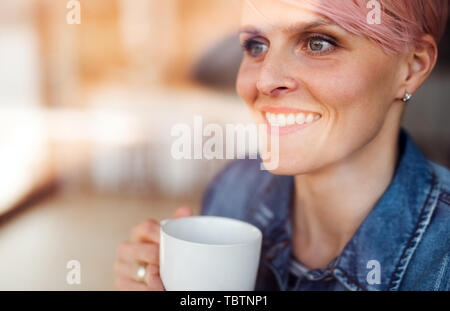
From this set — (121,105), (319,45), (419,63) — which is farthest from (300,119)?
(121,105)

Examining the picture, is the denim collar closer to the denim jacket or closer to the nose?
the denim jacket

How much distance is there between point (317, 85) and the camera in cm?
69

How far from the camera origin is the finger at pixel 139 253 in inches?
29.1

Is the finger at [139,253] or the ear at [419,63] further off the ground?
the ear at [419,63]

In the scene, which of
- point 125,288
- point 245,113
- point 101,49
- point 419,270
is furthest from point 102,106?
point 419,270

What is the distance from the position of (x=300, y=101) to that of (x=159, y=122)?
9.38 feet

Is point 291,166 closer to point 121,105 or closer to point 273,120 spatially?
point 273,120

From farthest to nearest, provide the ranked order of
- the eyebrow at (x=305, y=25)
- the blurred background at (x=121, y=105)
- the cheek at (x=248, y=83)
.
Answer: the blurred background at (x=121, y=105) → the cheek at (x=248, y=83) → the eyebrow at (x=305, y=25)

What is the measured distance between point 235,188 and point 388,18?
0.59m

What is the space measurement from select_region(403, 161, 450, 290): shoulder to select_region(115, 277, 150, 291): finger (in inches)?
17.9

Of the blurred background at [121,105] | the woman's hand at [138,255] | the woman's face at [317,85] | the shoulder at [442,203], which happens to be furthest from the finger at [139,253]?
the blurred background at [121,105]

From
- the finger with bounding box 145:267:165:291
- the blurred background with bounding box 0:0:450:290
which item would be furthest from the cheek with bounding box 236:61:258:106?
the blurred background with bounding box 0:0:450:290

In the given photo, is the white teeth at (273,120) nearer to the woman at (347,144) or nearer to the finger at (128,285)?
the woman at (347,144)

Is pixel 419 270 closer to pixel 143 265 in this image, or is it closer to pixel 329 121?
pixel 329 121
